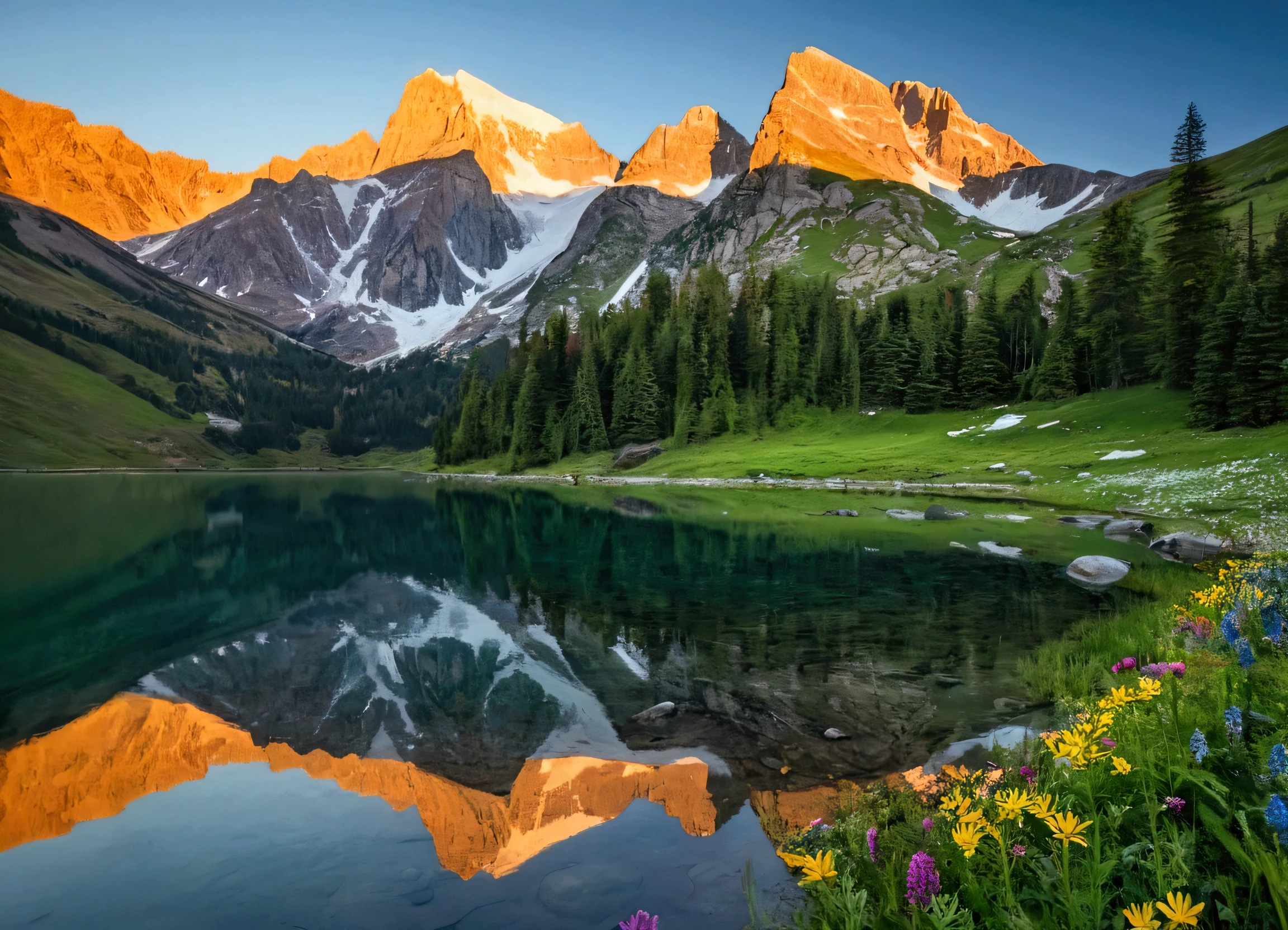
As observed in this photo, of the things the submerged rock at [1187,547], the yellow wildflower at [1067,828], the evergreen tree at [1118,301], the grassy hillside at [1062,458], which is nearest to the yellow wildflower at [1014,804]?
the yellow wildflower at [1067,828]

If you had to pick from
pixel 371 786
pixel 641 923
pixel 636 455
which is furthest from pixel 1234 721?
pixel 636 455

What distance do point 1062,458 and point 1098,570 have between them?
4068cm

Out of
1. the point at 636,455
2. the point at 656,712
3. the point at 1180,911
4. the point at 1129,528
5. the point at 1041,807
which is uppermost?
the point at 1180,911

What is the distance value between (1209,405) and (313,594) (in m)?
66.3

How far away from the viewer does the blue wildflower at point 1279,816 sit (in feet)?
11.0

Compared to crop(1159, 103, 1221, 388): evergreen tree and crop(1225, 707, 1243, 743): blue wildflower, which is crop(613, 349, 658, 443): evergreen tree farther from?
crop(1225, 707, 1243, 743): blue wildflower

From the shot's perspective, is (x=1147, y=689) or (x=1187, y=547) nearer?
(x=1147, y=689)

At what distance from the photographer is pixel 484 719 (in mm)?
14367

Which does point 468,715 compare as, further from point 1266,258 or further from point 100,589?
point 1266,258

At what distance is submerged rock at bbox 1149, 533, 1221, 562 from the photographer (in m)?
27.1

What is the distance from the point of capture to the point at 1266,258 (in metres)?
56.2

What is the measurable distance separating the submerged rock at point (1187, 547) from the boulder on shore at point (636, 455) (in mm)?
85628

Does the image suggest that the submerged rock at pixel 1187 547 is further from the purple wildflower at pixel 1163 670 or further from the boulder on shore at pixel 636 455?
the boulder on shore at pixel 636 455

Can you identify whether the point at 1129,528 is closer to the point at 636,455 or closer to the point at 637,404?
the point at 636,455
